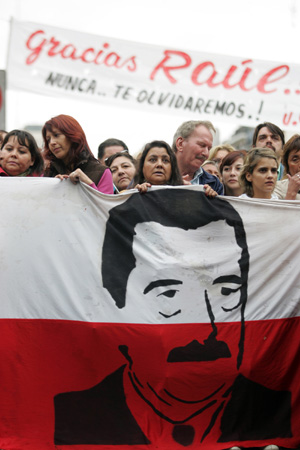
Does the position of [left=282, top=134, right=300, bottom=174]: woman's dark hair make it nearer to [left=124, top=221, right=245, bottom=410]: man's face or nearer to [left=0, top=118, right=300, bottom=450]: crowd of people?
[left=0, top=118, right=300, bottom=450]: crowd of people

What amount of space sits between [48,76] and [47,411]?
12.1 feet

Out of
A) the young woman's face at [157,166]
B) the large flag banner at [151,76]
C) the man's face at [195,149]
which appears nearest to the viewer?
the young woman's face at [157,166]

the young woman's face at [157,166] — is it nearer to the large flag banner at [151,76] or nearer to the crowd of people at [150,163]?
the crowd of people at [150,163]

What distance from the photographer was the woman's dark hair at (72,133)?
4.29 metres

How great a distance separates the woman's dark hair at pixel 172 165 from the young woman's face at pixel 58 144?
1.71 feet

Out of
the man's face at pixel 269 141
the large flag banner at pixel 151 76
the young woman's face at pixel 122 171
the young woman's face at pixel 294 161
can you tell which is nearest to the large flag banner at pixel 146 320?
the young woman's face at pixel 294 161

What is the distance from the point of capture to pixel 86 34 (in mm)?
6402

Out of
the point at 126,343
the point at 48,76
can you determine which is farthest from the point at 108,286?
the point at 48,76

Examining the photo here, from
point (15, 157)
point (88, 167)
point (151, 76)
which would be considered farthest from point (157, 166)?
point (151, 76)

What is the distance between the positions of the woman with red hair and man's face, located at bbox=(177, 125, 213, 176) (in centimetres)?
104

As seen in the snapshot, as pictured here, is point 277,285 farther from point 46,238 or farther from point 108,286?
point 46,238

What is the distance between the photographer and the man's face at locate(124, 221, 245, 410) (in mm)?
3805

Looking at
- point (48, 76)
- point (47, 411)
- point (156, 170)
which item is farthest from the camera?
point (48, 76)

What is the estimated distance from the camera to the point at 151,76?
6523mm
